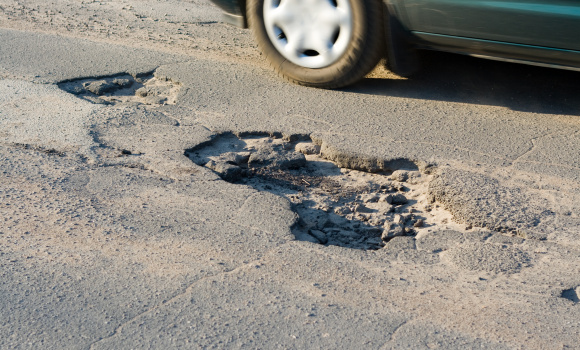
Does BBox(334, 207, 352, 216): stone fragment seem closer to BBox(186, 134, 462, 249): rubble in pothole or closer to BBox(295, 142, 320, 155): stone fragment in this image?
BBox(186, 134, 462, 249): rubble in pothole

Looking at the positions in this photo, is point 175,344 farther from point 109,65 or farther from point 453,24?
point 109,65

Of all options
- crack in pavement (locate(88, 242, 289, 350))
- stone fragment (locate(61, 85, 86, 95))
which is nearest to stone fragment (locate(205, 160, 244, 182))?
crack in pavement (locate(88, 242, 289, 350))

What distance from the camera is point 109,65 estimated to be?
17.0ft

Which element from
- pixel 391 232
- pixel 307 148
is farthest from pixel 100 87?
pixel 391 232

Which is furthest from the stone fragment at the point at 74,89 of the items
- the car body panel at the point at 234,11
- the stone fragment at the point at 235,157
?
the stone fragment at the point at 235,157

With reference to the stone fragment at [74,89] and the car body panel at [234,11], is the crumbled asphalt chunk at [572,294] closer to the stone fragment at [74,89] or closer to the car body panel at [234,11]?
the car body panel at [234,11]

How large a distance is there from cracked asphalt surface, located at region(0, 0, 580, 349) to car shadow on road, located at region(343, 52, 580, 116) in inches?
0.7

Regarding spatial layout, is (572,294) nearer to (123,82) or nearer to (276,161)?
(276,161)

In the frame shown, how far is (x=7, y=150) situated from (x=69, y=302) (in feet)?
5.40

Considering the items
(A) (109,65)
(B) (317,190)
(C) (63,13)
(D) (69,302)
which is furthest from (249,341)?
(C) (63,13)

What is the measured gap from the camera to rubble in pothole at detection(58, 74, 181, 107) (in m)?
4.58

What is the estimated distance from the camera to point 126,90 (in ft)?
15.7

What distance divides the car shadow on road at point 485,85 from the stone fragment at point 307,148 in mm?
1023

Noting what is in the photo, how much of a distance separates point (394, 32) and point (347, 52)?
14.9 inches
